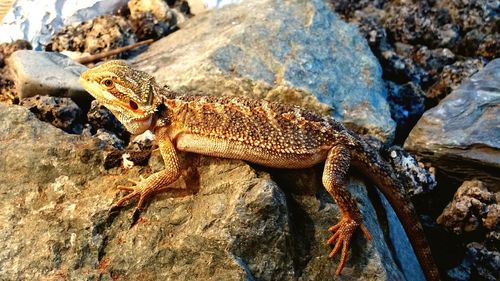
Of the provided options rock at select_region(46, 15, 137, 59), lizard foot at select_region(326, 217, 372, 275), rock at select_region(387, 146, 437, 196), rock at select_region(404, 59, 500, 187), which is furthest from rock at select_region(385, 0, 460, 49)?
lizard foot at select_region(326, 217, 372, 275)

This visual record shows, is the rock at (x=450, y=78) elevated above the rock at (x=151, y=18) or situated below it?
below

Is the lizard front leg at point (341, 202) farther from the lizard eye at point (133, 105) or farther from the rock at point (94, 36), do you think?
the rock at point (94, 36)

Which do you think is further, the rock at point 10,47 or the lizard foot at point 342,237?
the rock at point 10,47

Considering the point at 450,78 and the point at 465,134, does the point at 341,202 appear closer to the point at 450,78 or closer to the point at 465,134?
the point at 465,134

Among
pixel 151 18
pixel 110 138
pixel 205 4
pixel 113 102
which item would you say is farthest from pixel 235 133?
pixel 205 4

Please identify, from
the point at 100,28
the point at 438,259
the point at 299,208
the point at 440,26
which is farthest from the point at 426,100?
the point at 100,28

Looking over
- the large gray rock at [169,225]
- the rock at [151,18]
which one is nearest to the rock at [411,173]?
the large gray rock at [169,225]

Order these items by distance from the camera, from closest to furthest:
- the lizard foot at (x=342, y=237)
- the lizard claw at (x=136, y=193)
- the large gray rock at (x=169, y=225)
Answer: the large gray rock at (x=169, y=225), the lizard foot at (x=342, y=237), the lizard claw at (x=136, y=193)

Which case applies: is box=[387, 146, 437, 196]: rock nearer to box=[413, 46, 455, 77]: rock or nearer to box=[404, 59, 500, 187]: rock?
box=[404, 59, 500, 187]: rock
